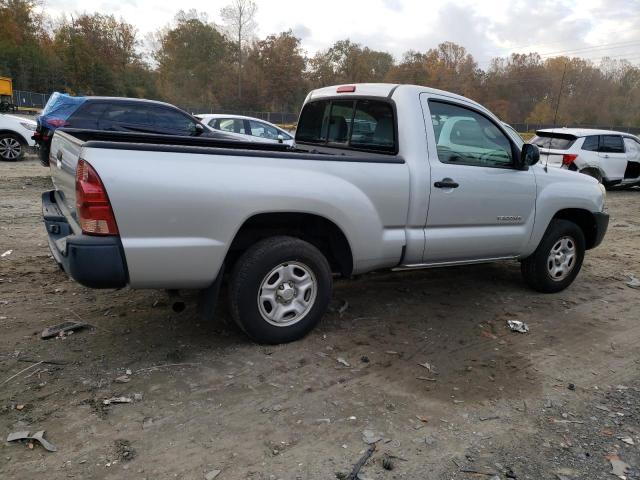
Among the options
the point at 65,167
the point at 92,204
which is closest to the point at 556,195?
the point at 92,204

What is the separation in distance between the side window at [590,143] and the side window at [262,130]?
7715mm

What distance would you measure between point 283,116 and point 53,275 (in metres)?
42.0

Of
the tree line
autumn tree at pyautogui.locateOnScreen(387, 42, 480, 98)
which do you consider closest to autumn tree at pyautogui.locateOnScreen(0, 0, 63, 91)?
the tree line

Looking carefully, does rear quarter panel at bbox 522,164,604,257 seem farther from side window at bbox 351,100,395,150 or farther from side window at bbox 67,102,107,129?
side window at bbox 67,102,107,129

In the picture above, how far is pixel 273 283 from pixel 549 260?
317 centimetres

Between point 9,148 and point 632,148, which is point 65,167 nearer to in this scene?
point 9,148

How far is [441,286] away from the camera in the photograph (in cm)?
557

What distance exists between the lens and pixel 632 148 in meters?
13.9

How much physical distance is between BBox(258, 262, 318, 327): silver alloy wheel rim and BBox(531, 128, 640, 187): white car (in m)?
10.2

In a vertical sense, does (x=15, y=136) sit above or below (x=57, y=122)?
below

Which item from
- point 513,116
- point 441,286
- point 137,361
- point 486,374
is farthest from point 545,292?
point 513,116

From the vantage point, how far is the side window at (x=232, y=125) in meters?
13.2

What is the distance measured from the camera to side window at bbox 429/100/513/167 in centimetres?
→ 438

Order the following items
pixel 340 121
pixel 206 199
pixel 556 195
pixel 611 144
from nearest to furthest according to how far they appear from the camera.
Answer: pixel 206 199
pixel 340 121
pixel 556 195
pixel 611 144
